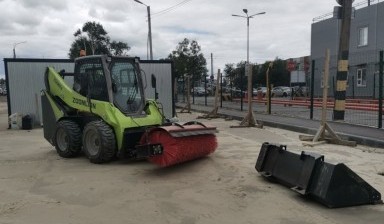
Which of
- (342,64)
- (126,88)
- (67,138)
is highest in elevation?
(342,64)

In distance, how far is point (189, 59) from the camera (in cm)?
5112

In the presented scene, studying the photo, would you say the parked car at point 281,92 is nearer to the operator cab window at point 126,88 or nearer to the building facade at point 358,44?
the building facade at point 358,44

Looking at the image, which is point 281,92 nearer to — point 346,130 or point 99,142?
point 346,130

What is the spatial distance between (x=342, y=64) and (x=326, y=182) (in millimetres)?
9901

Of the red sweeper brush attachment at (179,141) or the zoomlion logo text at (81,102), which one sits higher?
the zoomlion logo text at (81,102)

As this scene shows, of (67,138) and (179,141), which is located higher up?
(179,141)

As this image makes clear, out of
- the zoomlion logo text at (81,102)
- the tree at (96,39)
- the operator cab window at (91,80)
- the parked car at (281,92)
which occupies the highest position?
the tree at (96,39)

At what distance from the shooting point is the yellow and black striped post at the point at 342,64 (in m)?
15.1

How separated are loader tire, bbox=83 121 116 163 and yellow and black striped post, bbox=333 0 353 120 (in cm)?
888

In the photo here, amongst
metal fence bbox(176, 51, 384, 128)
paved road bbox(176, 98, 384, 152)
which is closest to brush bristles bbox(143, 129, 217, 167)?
paved road bbox(176, 98, 384, 152)

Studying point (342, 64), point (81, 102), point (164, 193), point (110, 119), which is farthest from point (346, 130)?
point (164, 193)

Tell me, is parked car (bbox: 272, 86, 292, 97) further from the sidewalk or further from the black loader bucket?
the black loader bucket

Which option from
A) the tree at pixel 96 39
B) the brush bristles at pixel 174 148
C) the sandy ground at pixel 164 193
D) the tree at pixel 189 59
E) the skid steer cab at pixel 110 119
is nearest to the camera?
the sandy ground at pixel 164 193

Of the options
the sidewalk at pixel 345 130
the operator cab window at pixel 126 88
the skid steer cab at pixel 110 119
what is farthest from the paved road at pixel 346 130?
the operator cab window at pixel 126 88
